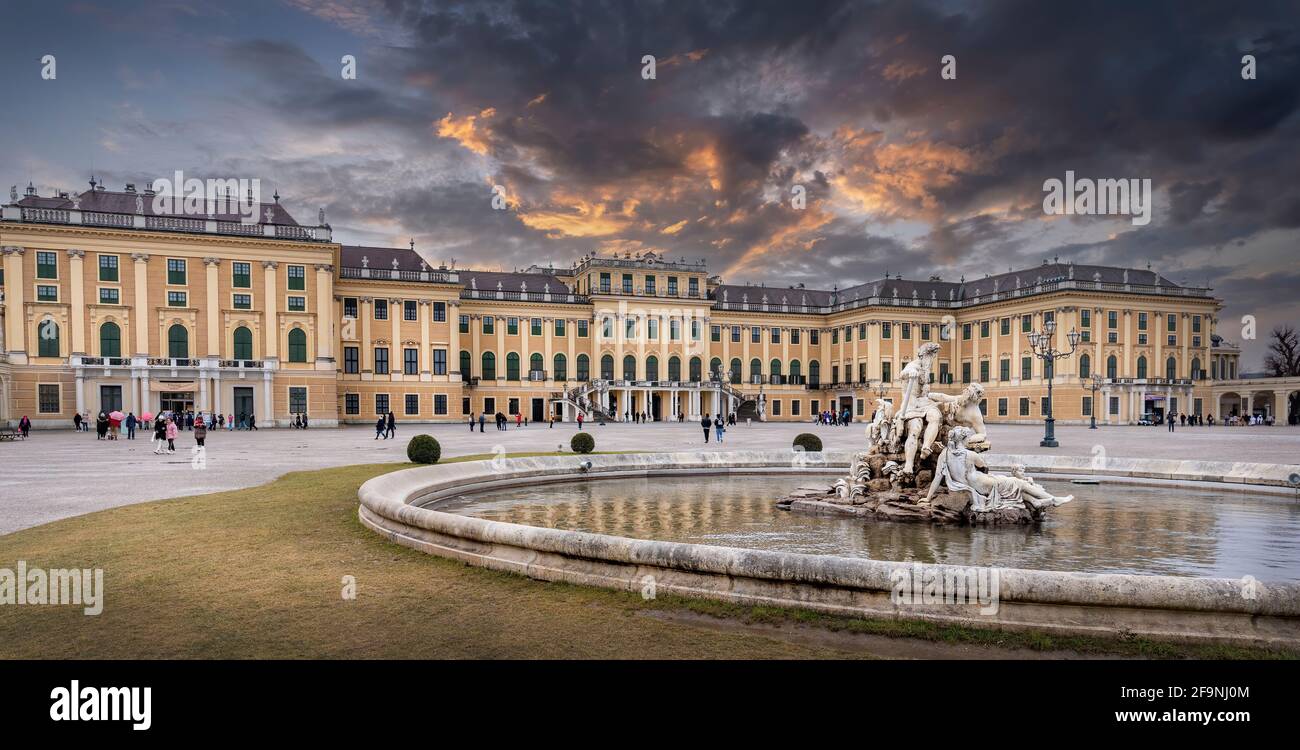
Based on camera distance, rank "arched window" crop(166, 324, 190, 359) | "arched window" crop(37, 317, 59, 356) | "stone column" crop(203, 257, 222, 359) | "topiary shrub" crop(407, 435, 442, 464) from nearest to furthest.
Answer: "topiary shrub" crop(407, 435, 442, 464)
"arched window" crop(37, 317, 59, 356)
"arched window" crop(166, 324, 190, 359)
"stone column" crop(203, 257, 222, 359)

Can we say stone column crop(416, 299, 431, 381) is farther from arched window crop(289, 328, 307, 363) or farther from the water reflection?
the water reflection

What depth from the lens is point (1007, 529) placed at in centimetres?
1043

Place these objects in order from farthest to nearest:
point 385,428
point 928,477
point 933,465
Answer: point 385,428 → point 933,465 → point 928,477

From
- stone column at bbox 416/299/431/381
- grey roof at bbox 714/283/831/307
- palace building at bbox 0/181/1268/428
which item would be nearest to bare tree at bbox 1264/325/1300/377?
palace building at bbox 0/181/1268/428

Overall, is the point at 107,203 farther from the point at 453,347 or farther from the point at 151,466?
the point at 151,466

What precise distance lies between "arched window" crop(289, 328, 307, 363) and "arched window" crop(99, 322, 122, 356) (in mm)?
10608

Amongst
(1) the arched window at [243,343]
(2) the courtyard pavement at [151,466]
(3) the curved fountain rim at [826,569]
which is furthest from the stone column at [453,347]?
(3) the curved fountain rim at [826,569]

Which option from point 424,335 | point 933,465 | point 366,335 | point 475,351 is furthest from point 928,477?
point 475,351

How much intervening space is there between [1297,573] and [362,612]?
9.33 m

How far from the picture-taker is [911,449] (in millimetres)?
12141

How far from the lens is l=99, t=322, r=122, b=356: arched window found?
49.1 meters

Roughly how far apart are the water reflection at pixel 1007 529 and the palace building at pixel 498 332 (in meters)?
24.6

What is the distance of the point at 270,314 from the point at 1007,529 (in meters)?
54.6
